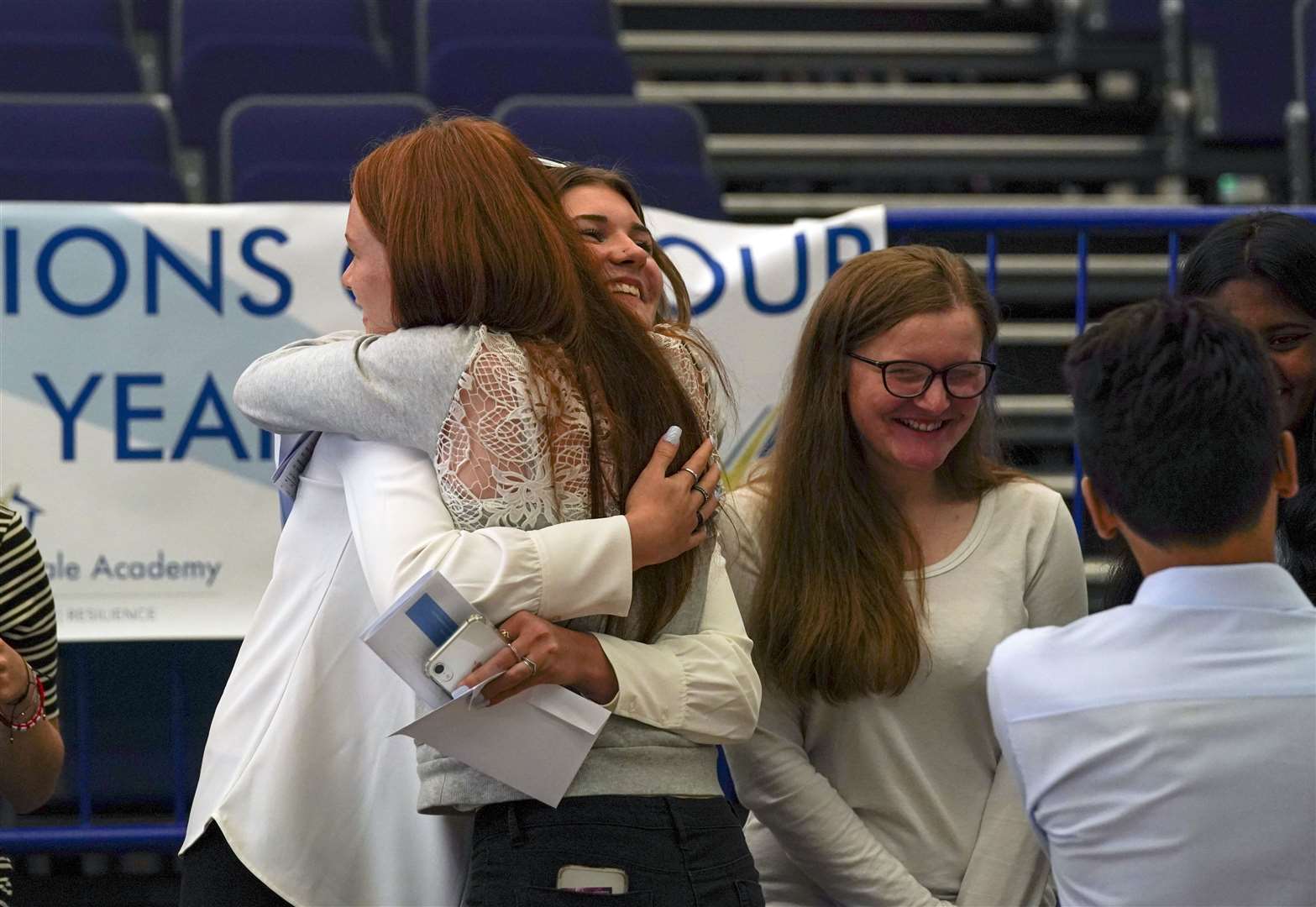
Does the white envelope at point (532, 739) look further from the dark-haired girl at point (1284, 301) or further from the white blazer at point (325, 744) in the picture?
the dark-haired girl at point (1284, 301)

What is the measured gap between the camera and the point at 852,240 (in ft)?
10.9

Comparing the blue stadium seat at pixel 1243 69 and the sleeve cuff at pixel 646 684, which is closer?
the sleeve cuff at pixel 646 684

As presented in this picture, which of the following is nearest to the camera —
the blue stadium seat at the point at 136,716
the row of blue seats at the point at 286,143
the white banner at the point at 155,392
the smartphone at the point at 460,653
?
the smartphone at the point at 460,653

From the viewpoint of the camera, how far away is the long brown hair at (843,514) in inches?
83.3

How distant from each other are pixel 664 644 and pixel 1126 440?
1.91ft

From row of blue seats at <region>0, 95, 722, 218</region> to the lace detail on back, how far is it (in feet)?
8.66

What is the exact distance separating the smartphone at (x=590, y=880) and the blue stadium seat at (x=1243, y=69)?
17.6 ft

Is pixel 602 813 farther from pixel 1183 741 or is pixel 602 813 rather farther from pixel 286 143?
pixel 286 143

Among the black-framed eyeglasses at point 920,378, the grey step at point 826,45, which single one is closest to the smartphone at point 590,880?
the black-framed eyeglasses at point 920,378

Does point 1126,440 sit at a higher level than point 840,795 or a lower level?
higher

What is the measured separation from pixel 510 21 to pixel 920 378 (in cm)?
406

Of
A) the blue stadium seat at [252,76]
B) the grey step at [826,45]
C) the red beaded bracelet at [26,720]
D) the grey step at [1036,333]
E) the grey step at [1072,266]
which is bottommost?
the grey step at [1036,333]

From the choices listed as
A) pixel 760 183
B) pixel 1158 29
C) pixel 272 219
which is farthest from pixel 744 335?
pixel 1158 29

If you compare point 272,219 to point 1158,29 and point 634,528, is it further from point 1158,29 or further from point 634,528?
point 1158,29
